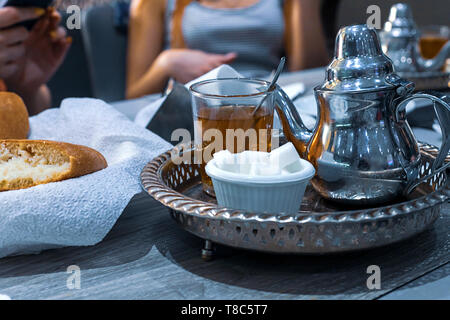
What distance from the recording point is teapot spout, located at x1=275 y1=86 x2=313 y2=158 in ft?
1.57

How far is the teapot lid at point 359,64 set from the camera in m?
0.41

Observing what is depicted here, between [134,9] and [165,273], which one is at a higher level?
[134,9]

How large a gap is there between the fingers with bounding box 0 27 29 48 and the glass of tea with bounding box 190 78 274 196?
492 millimetres

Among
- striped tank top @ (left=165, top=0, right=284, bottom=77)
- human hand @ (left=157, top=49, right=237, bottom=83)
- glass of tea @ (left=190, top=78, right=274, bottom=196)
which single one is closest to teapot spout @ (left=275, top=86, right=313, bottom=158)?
glass of tea @ (left=190, top=78, right=274, bottom=196)

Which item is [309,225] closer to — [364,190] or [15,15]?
[364,190]

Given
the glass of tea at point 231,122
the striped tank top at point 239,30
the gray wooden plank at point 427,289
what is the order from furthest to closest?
the striped tank top at point 239,30 < the glass of tea at point 231,122 < the gray wooden plank at point 427,289

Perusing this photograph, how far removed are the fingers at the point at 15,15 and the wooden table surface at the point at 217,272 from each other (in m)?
0.49

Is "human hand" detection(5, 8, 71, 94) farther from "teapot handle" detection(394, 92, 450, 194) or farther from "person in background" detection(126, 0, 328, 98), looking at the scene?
"teapot handle" detection(394, 92, 450, 194)

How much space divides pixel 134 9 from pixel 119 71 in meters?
0.24

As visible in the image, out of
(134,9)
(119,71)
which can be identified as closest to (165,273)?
(134,9)

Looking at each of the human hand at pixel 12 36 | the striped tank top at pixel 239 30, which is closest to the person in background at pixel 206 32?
the striped tank top at pixel 239 30

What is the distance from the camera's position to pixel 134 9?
1618 mm

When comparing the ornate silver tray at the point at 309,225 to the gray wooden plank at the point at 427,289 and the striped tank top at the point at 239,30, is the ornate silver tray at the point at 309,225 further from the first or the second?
the striped tank top at the point at 239,30

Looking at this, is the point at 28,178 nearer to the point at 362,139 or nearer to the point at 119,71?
the point at 362,139
